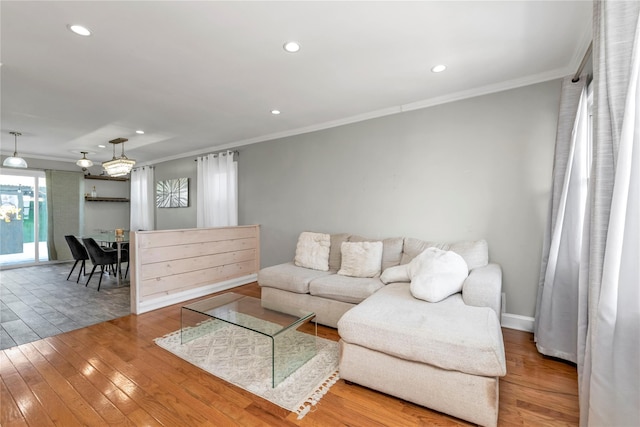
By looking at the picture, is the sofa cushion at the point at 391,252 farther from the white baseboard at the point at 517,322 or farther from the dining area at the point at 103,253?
the dining area at the point at 103,253

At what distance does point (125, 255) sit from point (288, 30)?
14.4 feet

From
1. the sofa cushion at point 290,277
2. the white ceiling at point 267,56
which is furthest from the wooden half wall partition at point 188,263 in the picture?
the white ceiling at point 267,56

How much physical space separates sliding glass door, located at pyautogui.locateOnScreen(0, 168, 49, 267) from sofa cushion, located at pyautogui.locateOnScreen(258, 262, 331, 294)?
19.5 ft

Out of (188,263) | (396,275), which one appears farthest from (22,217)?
(396,275)

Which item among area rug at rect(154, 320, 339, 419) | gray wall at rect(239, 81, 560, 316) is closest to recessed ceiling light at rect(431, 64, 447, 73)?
gray wall at rect(239, 81, 560, 316)

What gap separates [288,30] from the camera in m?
1.94

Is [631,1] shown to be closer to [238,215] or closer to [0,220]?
[238,215]

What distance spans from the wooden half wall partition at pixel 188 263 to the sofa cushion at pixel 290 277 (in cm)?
113

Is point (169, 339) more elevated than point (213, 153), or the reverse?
point (213, 153)

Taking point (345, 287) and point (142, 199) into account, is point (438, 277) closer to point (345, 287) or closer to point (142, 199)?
point (345, 287)

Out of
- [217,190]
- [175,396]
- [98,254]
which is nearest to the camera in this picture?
[175,396]

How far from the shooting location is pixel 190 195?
5.81 m

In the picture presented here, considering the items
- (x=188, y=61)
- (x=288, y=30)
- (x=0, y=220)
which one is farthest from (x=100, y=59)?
(x=0, y=220)

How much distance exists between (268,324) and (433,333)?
4.07 ft
